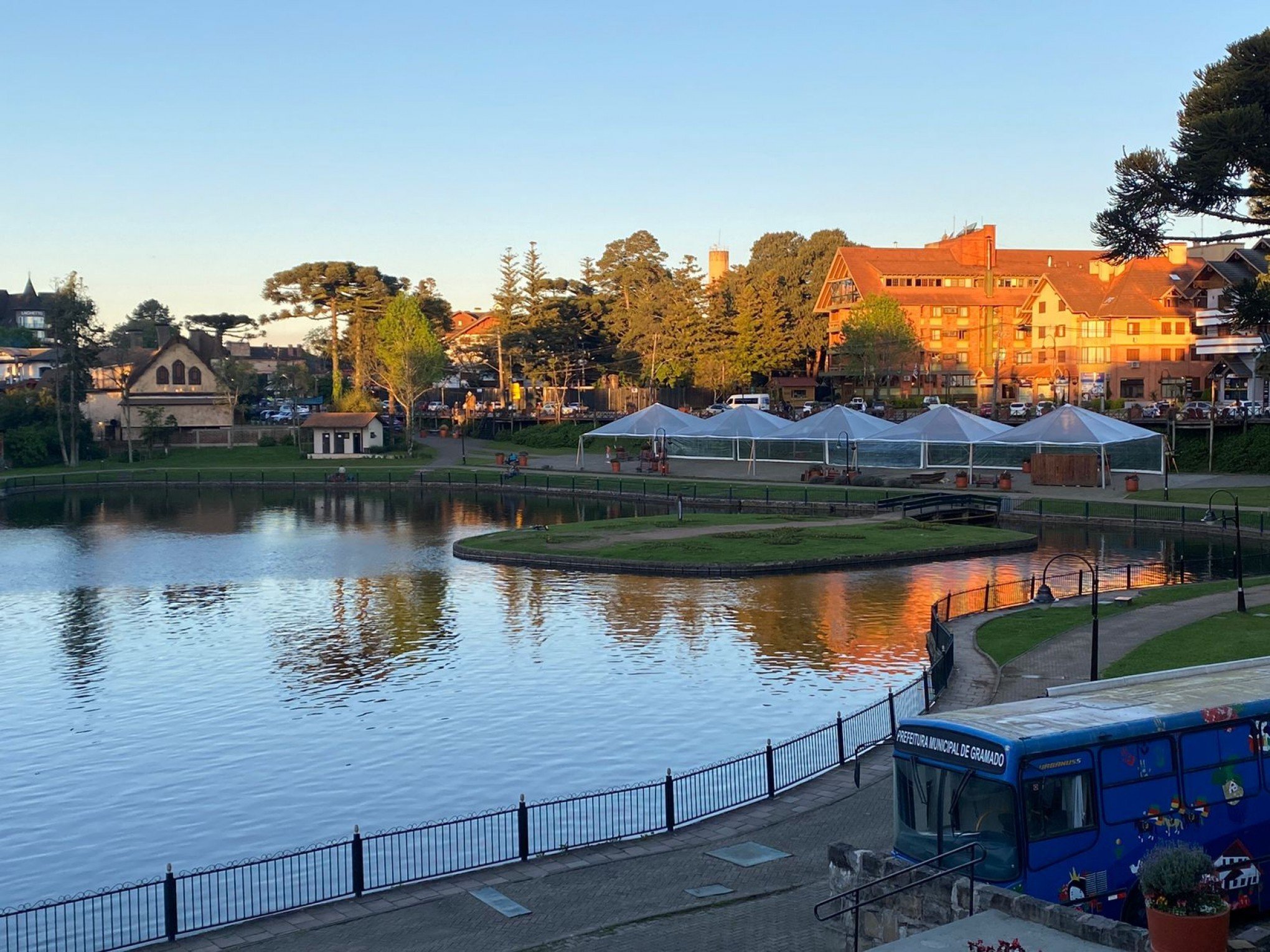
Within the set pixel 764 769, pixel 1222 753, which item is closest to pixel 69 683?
pixel 764 769

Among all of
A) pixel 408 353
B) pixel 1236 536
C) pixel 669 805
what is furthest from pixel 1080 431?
pixel 408 353

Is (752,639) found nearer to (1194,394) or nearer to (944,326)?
(1194,394)

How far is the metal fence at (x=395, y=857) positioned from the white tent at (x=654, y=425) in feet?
236

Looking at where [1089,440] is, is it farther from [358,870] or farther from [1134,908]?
[358,870]

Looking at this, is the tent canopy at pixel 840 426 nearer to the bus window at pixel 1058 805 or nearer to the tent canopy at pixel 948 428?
the tent canopy at pixel 948 428

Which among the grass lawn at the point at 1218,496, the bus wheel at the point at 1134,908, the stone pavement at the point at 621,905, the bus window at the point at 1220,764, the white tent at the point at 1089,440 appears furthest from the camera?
the white tent at the point at 1089,440

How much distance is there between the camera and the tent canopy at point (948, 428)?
8412 centimetres

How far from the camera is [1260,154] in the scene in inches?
2067

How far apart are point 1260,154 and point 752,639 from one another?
3053cm

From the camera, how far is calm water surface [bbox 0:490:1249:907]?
26672 mm

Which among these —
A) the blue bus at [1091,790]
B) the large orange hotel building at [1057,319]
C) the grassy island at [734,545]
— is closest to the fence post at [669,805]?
the blue bus at [1091,790]

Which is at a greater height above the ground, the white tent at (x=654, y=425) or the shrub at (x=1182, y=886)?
the white tent at (x=654, y=425)

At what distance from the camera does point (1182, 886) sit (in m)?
13.2

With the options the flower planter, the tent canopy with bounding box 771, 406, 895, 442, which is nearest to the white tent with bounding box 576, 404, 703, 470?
the tent canopy with bounding box 771, 406, 895, 442
